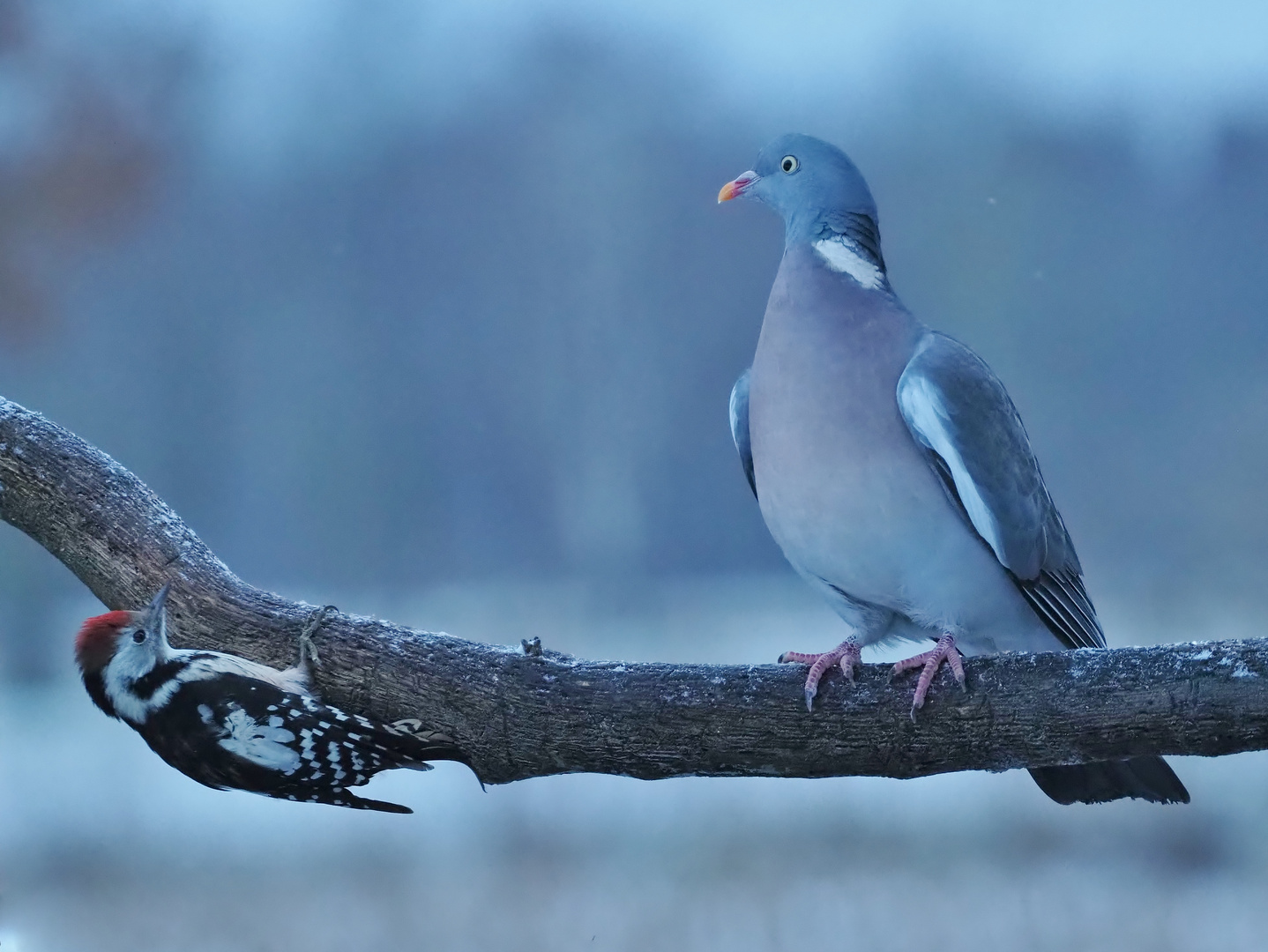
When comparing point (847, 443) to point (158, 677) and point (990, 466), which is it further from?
point (158, 677)

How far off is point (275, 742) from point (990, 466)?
0.87m

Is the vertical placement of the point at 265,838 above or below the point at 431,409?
below

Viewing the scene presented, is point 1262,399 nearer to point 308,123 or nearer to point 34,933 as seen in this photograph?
point 308,123

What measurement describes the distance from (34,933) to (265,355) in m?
1.09

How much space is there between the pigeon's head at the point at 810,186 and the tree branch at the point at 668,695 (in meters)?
0.53

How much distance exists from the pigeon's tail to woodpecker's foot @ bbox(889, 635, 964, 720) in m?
0.24

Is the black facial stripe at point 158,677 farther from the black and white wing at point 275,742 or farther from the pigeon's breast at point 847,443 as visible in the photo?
the pigeon's breast at point 847,443

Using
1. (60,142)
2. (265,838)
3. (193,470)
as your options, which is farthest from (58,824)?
(60,142)

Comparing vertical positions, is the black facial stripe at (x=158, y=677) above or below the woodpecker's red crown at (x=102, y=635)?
below

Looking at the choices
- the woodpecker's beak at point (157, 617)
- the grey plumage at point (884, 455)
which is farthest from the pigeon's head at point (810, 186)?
the woodpecker's beak at point (157, 617)

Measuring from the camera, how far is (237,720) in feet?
4.35

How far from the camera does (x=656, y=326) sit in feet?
7.15

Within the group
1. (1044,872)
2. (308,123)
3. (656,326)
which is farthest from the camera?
(308,123)

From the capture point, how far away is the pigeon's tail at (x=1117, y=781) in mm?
1452
